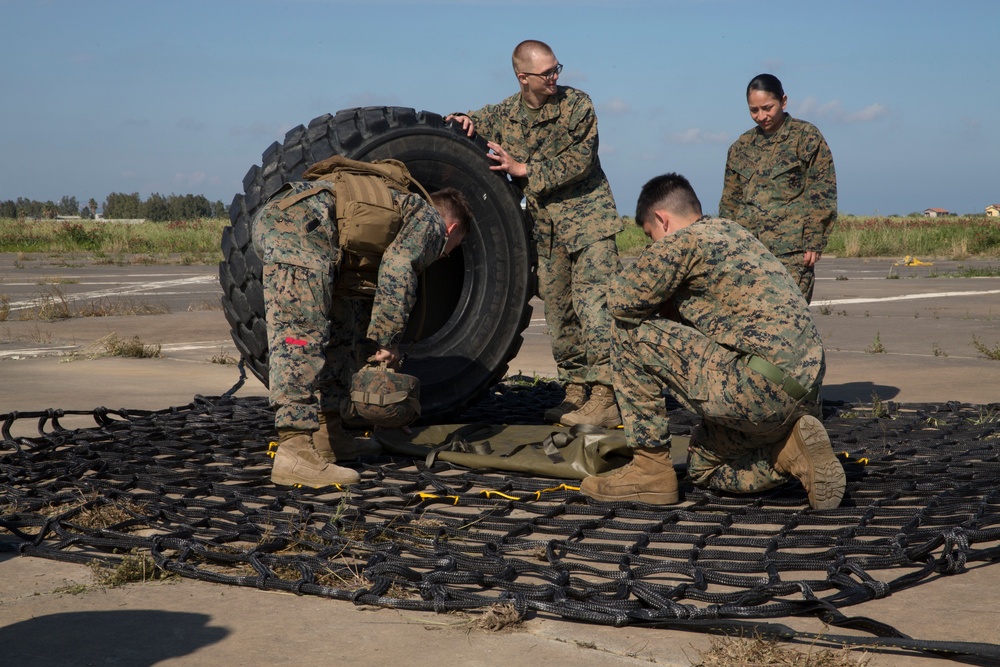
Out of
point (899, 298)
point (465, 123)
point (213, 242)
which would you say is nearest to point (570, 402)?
point (465, 123)

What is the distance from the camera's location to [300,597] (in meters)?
2.67

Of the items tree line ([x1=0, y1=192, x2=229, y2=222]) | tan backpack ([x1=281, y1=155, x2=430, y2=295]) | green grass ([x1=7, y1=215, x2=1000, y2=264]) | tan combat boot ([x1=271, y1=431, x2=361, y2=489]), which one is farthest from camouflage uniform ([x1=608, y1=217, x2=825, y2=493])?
tree line ([x1=0, y1=192, x2=229, y2=222])

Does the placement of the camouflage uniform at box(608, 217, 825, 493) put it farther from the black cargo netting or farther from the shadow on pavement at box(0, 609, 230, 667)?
the shadow on pavement at box(0, 609, 230, 667)

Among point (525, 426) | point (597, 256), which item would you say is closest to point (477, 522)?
point (525, 426)

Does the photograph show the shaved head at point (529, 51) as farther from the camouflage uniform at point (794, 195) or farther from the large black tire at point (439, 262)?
the camouflage uniform at point (794, 195)

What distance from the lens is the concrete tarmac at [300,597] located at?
227cm

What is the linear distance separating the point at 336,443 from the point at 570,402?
1.44 m

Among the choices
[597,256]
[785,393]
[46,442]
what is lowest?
[46,442]

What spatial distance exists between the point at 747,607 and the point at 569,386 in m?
3.05

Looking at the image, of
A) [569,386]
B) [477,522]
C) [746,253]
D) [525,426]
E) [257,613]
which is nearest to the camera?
[257,613]

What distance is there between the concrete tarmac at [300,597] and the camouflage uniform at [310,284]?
1.18 meters

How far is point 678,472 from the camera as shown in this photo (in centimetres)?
415

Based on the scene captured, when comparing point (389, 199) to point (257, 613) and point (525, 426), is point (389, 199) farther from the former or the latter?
A: point (257, 613)

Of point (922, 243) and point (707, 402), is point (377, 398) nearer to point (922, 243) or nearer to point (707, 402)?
point (707, 402)
